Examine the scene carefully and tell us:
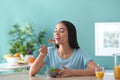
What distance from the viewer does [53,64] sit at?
2381 mm

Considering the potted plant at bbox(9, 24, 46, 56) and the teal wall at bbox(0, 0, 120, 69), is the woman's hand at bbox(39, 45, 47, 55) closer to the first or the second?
the potted plant at bbox(9, 24, 46, 56)

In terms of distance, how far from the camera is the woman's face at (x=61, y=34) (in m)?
2.31

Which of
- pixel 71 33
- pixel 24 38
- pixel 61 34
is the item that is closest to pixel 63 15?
pixel 24 38

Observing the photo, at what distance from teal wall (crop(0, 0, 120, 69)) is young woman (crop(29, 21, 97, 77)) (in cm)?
237

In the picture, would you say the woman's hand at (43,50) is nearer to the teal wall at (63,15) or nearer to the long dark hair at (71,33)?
the long dark hair at (71,33)

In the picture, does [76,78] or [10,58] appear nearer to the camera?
[76,78]

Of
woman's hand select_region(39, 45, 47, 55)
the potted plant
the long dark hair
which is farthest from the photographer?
the potted plant

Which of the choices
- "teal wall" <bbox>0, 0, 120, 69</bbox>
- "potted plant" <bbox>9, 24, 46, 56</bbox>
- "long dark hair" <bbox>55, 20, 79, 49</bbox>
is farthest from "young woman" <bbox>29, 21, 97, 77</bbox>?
"teal wall" <bbox>0, 0, 120, 69</bbox>

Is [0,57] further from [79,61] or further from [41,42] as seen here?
[79,61]

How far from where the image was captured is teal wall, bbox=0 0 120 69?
4.78 meters

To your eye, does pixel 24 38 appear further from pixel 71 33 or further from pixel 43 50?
pixel 43 50

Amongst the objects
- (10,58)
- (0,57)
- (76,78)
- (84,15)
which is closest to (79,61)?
(76,78)

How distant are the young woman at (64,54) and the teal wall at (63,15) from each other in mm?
2366

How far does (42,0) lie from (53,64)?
282 centimetres
